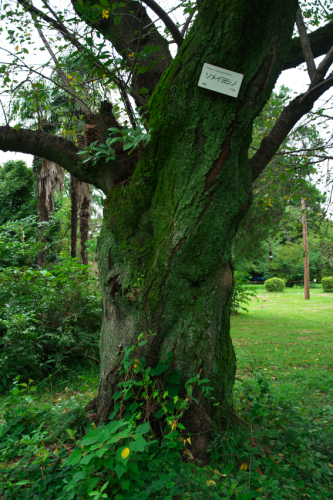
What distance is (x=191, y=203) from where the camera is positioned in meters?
2.42

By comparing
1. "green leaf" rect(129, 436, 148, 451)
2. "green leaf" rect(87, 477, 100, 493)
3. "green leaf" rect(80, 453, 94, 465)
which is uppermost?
"green leaf" rect(129, 436, 148, 451)

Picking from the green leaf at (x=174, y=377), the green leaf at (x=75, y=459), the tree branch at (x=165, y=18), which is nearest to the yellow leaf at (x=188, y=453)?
the green leaf at (x=174, y=377)

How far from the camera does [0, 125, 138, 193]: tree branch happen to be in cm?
305

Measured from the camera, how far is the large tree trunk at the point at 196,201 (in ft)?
7.44

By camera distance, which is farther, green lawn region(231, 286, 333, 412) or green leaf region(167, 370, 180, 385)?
green lawn region(231, 286, 333, 412)

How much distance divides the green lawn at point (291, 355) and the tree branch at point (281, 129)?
1.95 meters

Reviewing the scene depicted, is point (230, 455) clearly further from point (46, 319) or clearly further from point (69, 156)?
point (46, 319)

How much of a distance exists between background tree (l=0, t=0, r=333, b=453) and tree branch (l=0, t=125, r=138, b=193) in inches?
9.9

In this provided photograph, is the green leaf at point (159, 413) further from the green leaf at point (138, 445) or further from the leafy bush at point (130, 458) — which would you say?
the green leaf at point (138, 445)

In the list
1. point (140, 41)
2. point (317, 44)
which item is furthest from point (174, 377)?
point (317, 44)

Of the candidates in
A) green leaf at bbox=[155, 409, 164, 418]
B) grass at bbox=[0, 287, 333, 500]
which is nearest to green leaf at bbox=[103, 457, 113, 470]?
grass at bbox=[0, 287, 333, 500]

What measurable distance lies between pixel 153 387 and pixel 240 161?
1907mm

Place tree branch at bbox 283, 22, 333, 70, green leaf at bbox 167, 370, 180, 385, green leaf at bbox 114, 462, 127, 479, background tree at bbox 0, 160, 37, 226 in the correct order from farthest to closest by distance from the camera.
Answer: background tree at bbox 0, 160, 37, 226 → tree branch at bbox 283, 22, 333, 70 → green leaf at bbox 167, 370, 180, 385 → green leaf at bbox 114, 462, 127, 479

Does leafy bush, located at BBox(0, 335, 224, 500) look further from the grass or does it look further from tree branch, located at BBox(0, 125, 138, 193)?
tree branch, located at BBox(0, 125, 138, 193)
